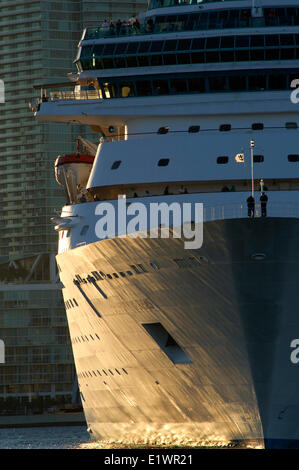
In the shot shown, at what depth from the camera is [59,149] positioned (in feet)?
457

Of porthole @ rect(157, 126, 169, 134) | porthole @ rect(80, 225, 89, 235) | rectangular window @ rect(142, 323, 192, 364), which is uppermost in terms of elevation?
porthole @ rect(157, 126, 169, 134)

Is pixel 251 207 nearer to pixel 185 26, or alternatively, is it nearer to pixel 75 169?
pixel 185 26

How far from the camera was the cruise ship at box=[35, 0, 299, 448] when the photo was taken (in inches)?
1251

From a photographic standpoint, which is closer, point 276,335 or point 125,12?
point 276,335

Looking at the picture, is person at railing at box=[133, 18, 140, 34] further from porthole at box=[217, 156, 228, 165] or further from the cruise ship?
porthole at box=[217, 156, 228, 165]

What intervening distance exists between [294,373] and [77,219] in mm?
10394

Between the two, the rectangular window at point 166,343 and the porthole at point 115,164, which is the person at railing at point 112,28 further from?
the rectangular window at point 166,343

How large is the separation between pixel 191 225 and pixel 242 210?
3.23m

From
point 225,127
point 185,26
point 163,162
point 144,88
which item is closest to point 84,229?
point 163,162

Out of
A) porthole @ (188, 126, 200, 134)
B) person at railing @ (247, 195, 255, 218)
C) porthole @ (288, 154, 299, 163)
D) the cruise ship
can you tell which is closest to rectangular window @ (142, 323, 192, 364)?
the cruise ship

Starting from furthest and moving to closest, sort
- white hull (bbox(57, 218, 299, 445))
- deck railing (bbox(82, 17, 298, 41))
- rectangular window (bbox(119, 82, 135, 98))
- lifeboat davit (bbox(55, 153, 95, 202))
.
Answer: lifeboat davit (bbox(55, 153, 95, 202)) → rectangular window (bbox(119, 82, 135, 98)) → deck railing (bbox(82, 17, 298, 41)) → white hull (bbox(57, 218, 299, 445))

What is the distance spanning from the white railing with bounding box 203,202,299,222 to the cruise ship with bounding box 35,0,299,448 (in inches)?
2.7

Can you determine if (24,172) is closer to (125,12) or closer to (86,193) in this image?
(125,12)

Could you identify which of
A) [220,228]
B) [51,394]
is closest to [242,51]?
[220,228]
